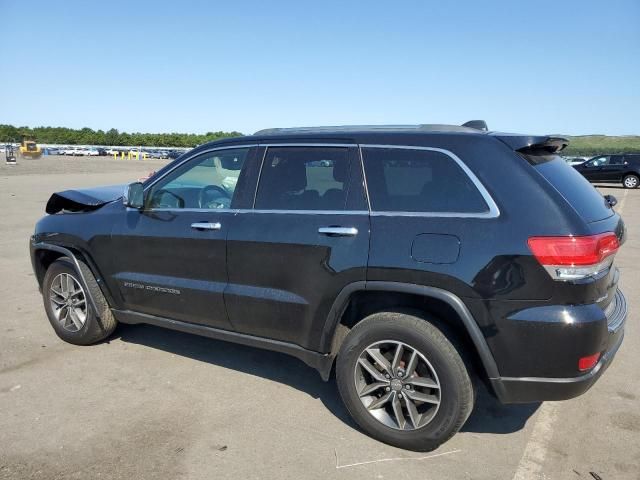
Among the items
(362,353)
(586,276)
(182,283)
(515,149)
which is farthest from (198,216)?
(586,276)

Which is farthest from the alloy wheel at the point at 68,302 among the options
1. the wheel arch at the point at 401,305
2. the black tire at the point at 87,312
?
the wheel arch at the point at 401,305

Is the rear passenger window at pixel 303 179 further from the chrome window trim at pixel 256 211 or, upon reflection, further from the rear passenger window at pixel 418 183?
the rear passenger window at pixel 418 183

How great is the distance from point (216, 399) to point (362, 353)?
1.20 m

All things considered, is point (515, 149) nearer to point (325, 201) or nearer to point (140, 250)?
point (325, 201)

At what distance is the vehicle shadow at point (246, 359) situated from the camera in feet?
12.8

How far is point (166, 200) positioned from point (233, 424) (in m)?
1.77

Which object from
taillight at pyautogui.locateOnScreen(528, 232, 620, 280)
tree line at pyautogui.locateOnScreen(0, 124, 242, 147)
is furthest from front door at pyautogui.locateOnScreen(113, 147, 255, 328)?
tree line at pyautogui.locateOnScreen(0, 124, 242, 147)

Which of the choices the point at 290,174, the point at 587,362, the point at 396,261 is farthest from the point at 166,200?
the point at 587,362

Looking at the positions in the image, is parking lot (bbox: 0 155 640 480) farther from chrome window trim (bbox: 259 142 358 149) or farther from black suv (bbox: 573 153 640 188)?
black suv (bbox: 573 153 640 188)

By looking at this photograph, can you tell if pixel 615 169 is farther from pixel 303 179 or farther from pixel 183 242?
pixel 183 242

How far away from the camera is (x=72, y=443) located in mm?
3154

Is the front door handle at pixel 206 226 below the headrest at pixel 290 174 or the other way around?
below

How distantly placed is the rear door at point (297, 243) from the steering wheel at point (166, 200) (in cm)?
68

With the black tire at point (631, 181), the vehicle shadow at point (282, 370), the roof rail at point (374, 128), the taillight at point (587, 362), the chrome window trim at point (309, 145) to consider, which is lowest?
the black tire at point (631, 181)
